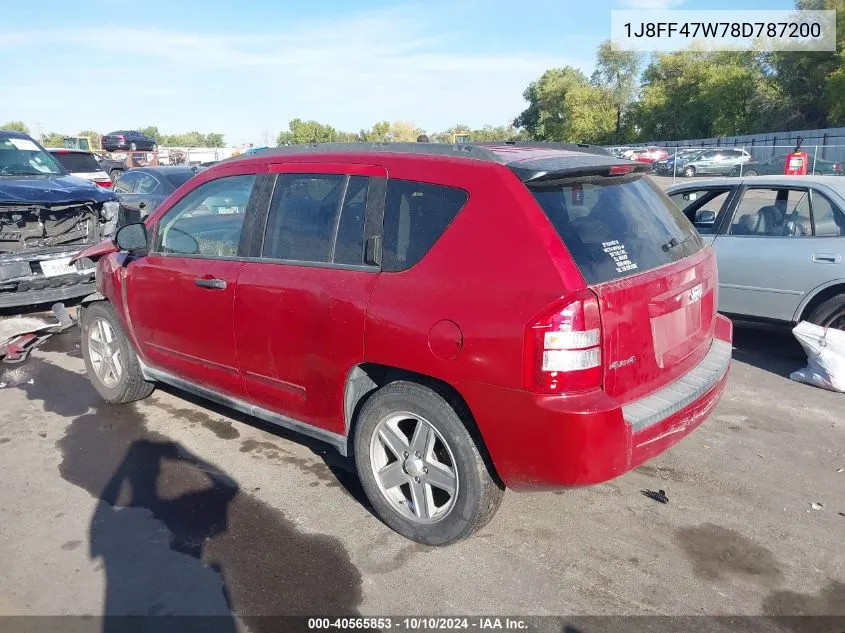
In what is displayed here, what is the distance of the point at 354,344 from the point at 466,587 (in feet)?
4.03

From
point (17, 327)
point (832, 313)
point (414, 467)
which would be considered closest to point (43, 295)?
point (17, 327)

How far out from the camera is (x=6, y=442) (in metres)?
4.58

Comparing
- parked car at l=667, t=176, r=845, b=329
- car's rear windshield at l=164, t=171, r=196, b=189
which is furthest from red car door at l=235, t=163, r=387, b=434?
car's rear windshield at l=164, t=171, r=196, b=189

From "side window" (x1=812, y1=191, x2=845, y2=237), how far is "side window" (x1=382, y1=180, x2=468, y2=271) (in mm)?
4115

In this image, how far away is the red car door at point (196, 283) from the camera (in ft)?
13.1

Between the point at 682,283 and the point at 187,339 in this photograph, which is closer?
the point at 682,283

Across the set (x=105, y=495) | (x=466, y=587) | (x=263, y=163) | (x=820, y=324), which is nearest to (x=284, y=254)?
(x=263, y=163)

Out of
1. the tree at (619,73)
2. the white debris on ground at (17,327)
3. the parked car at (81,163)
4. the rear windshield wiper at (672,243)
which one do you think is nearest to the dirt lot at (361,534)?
the rear windshield wiper at (672,243)

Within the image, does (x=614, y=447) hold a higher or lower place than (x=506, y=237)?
lower

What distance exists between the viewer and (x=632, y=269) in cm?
303

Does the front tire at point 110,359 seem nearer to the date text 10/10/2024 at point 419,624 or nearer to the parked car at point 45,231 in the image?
the parked car at point 45,231

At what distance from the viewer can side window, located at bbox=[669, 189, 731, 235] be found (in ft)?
21.0

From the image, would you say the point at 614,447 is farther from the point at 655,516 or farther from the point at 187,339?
the point at 187,339

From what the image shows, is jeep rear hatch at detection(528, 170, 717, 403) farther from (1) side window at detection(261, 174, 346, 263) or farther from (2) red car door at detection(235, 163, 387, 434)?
(1) side window at detection(261, 174, 346, 263)
